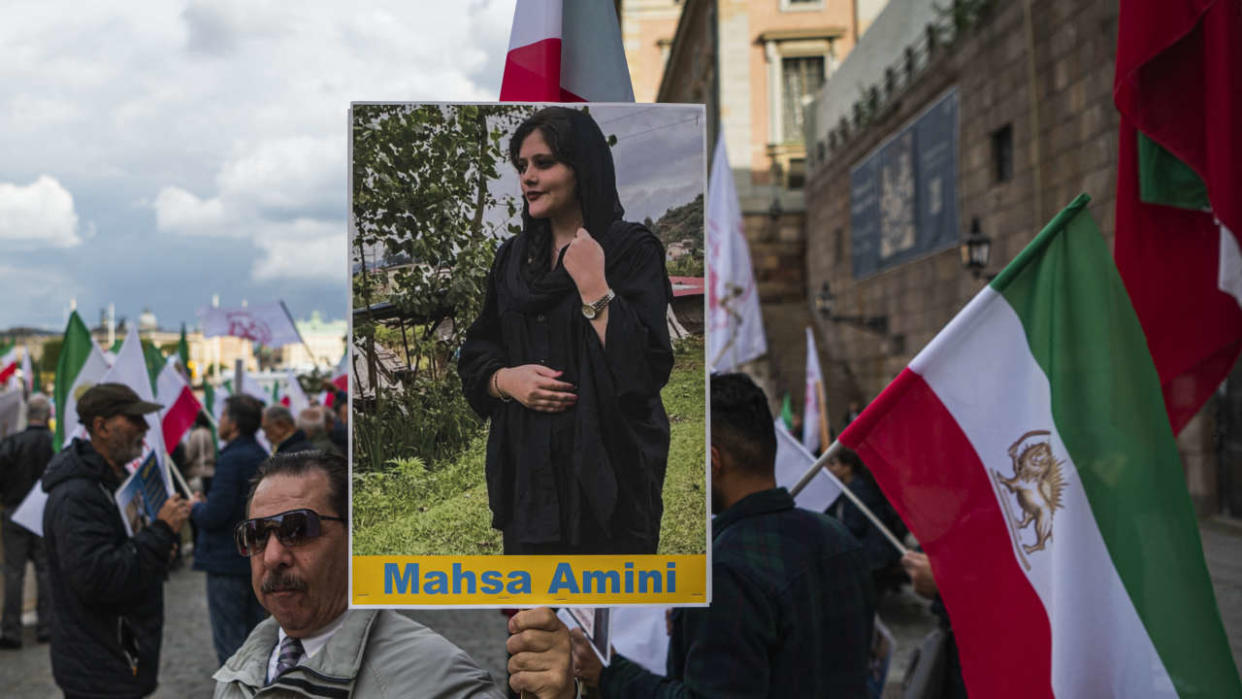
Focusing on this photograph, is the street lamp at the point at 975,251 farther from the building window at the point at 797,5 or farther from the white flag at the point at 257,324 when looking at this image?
the building window at the point at 797,5

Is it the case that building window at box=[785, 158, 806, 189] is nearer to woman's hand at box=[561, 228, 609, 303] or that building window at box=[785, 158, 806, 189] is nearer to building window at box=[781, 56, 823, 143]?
building window at box=[781, 56, 823, 143]

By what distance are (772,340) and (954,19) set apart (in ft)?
33.9

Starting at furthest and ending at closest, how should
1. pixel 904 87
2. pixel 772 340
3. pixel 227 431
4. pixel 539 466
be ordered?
pixel 772 340, pixel 904 87, pixel 227 431, pixel 539 466

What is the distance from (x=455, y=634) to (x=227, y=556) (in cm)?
273

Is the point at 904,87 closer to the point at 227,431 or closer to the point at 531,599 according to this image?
the point at 227,431

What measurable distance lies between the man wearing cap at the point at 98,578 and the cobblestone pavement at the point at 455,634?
241 centimetres

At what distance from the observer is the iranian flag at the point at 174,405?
7578mm

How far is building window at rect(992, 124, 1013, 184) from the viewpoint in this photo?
13.6m

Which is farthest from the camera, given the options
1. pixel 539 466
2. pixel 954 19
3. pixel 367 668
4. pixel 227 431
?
pixel 954 19

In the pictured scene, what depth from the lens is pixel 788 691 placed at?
93.3 inches

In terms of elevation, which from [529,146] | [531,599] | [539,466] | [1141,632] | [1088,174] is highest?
[1088,174]

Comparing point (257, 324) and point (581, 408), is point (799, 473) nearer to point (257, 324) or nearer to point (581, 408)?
point (581, 408)

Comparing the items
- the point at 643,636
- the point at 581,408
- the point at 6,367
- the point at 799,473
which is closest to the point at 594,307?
the point at 581,408

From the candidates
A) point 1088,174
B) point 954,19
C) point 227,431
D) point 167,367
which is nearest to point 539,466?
point 227,431
